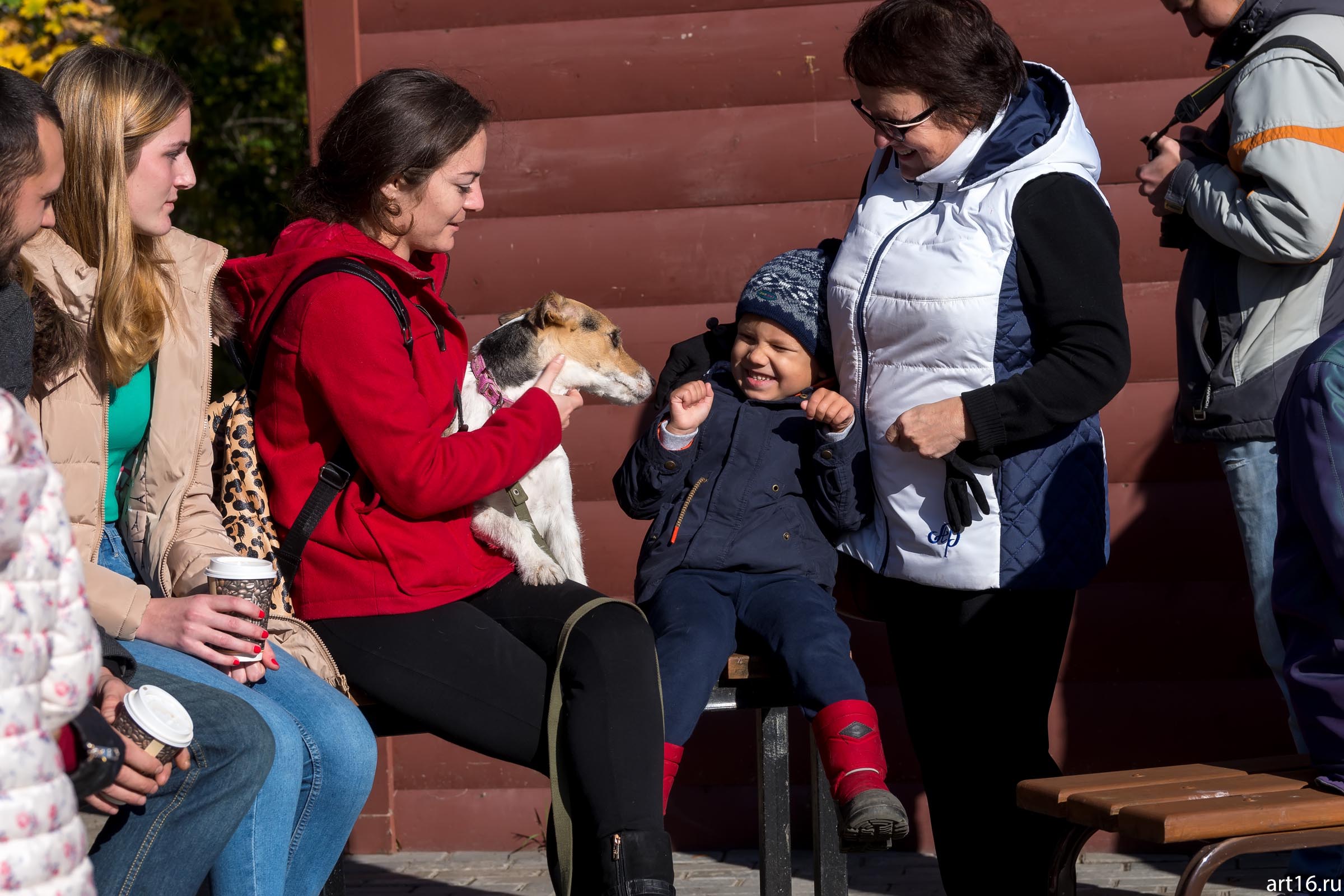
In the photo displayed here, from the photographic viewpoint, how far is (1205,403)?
11.9 ft

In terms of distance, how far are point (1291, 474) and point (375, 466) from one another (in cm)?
195

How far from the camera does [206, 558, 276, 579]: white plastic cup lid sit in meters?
2.78

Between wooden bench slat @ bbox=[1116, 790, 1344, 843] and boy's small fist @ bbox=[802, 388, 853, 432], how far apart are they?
121cm

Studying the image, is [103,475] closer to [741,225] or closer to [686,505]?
[686,505]

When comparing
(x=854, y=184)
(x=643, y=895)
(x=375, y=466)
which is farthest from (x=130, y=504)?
(x=854, y=184)

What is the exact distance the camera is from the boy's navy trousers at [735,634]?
10.7 ft

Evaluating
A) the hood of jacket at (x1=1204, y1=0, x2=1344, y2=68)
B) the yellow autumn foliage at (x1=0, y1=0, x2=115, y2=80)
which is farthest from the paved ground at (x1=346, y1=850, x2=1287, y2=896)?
the yellow autumn foliage at (x1=0, y1=0, x2=115, y2=80)

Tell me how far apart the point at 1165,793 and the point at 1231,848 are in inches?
8.6

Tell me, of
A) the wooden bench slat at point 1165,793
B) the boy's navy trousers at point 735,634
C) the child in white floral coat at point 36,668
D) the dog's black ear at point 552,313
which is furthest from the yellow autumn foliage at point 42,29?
the wooden bench slat at point 1165,793

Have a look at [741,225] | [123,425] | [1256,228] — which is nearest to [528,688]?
Answer: [123,425]

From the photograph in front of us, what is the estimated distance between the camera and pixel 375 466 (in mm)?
3023

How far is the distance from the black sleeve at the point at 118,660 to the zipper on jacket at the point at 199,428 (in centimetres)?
50

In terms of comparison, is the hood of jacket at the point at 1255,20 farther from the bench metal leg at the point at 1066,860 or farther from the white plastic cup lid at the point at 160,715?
the white plastic cup lid at the point at 160,715

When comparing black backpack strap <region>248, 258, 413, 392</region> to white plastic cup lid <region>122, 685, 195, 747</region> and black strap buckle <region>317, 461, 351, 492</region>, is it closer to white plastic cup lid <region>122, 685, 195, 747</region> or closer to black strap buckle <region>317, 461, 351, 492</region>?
black strap buckle <region>317, 461, 351, 492</region>
